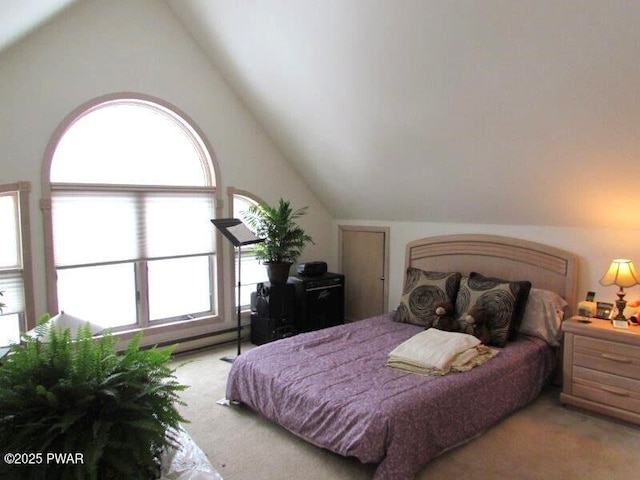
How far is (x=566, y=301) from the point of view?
3.70 meters

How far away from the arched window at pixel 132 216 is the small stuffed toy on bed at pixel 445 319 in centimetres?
230

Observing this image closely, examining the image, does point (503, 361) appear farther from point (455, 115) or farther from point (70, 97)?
point (70, 97)

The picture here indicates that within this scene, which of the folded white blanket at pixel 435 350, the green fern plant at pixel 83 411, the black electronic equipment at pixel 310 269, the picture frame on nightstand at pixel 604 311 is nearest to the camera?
the green fern plant at pixel 83 411

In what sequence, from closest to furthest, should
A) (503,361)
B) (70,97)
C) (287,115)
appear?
(503,361) < (70,97) < (287,115)

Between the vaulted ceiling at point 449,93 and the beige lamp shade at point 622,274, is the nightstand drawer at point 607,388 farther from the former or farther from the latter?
the vaulted ceiling at point 449,93

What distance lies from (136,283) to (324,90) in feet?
8.19

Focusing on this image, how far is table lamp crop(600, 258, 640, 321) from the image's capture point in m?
3.17

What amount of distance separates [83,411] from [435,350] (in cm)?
243

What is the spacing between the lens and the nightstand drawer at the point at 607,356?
9.78 ft

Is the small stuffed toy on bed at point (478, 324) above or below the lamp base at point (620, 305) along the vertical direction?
below

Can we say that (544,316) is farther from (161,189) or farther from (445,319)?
(161,189)

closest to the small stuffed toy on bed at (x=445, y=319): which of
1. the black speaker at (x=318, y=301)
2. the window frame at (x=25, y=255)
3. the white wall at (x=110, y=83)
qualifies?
the black speaker at (x=318, y=301)

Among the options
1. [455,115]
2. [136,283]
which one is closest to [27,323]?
[136,283]

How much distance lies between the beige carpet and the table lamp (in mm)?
824
